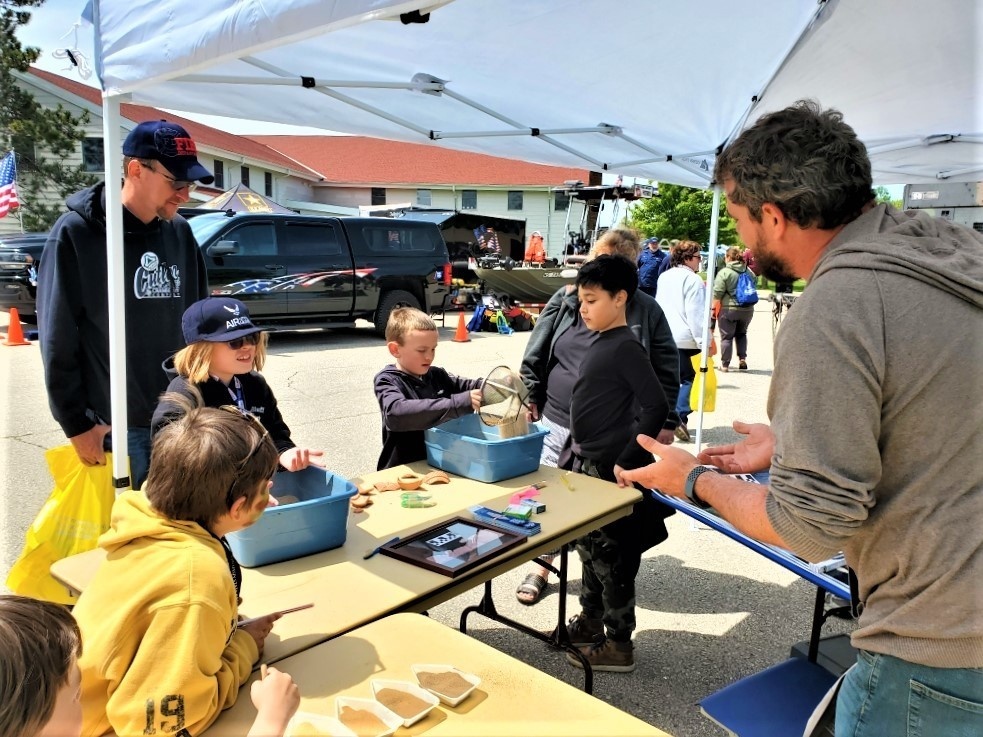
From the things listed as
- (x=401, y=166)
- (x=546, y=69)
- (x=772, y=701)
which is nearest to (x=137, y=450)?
(x=772, y=701)

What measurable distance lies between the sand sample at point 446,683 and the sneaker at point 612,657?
1.71 m

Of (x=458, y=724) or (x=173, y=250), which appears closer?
(x=458, y=724)

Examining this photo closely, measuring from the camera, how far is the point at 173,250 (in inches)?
112

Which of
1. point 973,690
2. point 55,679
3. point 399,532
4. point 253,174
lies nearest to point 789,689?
point 973,690

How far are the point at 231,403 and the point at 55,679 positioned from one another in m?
1.61

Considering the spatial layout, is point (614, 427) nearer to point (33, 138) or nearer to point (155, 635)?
point (155, 635)

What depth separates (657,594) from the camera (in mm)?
3852

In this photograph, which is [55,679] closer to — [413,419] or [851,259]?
[851,259]

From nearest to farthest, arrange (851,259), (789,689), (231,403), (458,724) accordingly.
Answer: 1. (851,259)
2. (458,724)
3. (789,689)
4. (231,403)

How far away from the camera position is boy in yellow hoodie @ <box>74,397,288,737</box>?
128cm

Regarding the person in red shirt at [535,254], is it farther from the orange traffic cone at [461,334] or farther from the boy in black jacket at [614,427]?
the boy in black jacket at [614,427]

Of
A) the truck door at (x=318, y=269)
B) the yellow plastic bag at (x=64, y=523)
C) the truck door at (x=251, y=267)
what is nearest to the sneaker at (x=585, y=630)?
the yellow plastic bag at (x=64, y=523)

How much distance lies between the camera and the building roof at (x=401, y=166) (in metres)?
35.5

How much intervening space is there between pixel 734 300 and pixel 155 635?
986 cm
